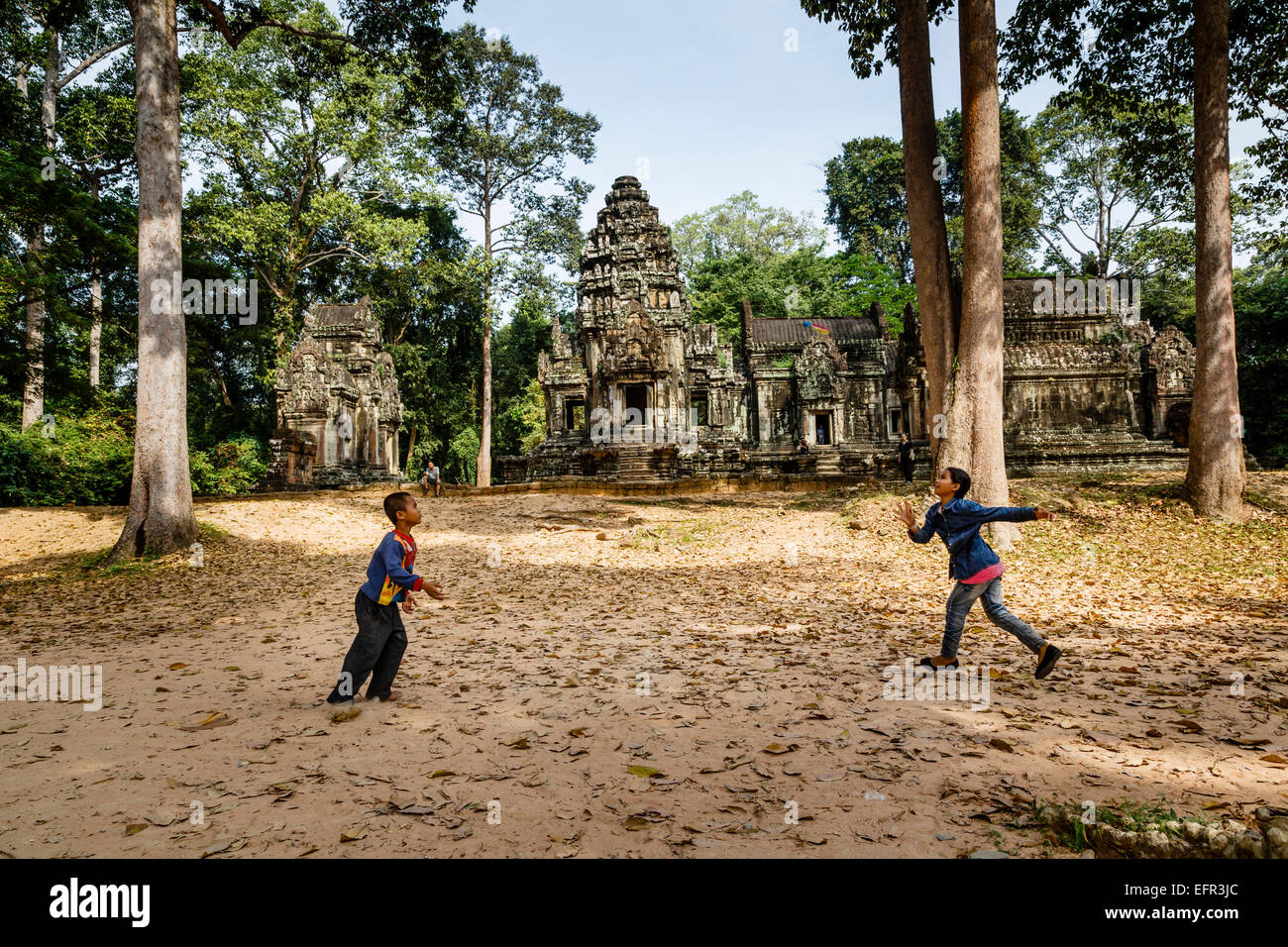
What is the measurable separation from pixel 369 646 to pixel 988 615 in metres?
4.40

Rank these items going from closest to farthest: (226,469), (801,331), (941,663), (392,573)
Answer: (392,573) < (941,663) < (226,469) < (801,331)

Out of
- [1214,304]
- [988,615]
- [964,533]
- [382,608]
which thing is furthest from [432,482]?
[1214,304]

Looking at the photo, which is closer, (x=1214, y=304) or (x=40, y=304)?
(x=1214, y=304)

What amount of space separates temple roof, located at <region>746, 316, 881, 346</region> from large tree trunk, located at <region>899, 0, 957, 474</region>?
22745 mm

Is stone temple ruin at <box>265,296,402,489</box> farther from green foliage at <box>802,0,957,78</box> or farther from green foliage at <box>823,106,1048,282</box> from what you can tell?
green foliage at <box>823,106,1048,282</box>

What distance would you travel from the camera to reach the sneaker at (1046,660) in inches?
170

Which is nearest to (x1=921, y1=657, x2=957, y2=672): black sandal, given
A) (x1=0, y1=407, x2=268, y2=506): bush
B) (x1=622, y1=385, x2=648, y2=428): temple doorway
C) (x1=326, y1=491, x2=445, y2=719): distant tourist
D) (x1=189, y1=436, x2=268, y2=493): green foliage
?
(x1=326, y1=491, x2=445, y2=719): distant tourist

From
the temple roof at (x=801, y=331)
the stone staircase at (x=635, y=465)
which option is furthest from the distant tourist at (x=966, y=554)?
the temple roof at (x=801, y=331)

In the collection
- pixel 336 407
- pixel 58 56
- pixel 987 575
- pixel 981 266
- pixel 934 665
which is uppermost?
pixel 58 56

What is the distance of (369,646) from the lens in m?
4.43

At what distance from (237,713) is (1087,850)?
16.2 ft

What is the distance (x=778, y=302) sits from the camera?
42.2m

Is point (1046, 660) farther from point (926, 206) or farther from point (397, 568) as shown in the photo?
point (926, 206)

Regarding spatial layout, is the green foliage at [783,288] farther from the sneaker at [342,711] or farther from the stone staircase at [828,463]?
the sneaker at [342,711]
